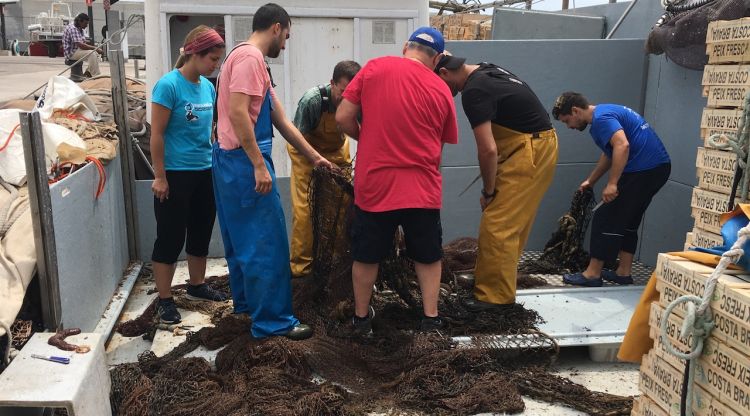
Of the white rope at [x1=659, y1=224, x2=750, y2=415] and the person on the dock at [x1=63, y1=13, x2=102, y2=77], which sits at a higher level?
the person on the dock at [x1=63, y1=13, x2=102, y2=77]

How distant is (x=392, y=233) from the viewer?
372 cm

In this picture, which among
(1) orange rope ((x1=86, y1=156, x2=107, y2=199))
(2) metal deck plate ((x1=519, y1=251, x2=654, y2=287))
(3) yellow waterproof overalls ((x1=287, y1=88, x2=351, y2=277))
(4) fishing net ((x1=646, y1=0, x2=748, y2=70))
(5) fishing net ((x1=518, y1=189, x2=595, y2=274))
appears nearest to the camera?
(1) orange rope ((x1=86, y1=156, x2=107, y2=199))

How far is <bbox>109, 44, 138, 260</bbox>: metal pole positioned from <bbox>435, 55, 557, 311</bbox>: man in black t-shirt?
2762 mm

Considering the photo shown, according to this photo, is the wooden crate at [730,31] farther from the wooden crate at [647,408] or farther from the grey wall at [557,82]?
the grey wall at [557,82]

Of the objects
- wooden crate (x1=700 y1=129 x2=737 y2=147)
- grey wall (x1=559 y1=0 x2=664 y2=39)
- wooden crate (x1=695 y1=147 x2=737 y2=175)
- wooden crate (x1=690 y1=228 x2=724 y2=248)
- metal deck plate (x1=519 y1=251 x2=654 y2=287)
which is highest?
grey wall (x1=559 y1=0 x2=664 y2=39)

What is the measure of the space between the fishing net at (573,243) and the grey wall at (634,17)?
1.85m

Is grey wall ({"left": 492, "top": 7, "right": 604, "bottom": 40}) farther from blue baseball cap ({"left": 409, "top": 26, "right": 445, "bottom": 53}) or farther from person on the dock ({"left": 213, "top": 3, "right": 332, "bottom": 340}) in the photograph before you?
person on the dock ({"left": 213, "top": 3, "right": 332, "bottom": 340})

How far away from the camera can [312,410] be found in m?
3.12

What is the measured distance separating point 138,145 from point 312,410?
364 centimetres

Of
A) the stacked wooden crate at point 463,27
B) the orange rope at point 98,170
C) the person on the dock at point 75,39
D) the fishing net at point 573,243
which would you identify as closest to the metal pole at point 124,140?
the orange rope at point 98,170

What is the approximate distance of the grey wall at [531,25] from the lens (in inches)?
301

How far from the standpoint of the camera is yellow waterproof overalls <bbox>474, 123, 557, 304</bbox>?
4.16 metres

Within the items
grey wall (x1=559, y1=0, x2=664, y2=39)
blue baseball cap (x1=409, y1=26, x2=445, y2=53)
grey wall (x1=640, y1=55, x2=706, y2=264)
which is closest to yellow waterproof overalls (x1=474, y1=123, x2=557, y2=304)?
blue baseball cap (x1=409, y1=26, x2=445, y2=53)

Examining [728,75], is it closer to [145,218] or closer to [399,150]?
[399,150]
